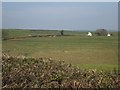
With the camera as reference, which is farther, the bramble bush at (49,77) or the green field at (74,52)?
the green field at (74,52)

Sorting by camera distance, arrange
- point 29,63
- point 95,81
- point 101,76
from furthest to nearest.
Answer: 1. point 29,63
2. point 101,76
3. point 95,81

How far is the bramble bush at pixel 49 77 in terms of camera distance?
738 centimetres

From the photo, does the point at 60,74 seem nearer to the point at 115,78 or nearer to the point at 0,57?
the point at 115,78

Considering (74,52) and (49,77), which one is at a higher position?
(49,77)

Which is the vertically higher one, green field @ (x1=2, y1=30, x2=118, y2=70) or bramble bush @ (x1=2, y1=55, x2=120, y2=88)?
bramble bush @ (x1=2, y1=55, x2=120, y2=88)

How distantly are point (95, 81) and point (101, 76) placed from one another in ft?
1.91

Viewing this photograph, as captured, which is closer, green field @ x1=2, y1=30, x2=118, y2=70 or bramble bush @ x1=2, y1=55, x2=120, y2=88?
bramble bush @ x1=2, y1=55, x2=120, y2=88

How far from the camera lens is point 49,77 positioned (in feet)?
25.8

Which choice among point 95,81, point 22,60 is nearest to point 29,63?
→ point 22,60

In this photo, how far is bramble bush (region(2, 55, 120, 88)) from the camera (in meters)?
7.38

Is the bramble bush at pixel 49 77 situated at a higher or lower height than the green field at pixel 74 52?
higher

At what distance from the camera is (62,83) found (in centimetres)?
741

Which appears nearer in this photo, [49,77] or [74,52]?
[49,77]

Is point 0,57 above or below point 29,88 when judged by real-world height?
above
